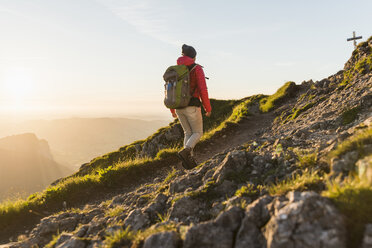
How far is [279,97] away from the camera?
22141 millimetres

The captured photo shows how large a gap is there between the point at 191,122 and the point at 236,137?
795 centimetres

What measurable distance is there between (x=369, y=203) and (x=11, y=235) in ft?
30.2

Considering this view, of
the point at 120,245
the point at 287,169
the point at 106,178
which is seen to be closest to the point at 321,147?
the point at 287,169

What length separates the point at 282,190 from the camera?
3.96 meters

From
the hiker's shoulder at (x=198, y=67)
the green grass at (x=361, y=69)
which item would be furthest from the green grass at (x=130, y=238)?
the green grass at (x=361, y=69)

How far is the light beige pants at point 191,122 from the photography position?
794 cm

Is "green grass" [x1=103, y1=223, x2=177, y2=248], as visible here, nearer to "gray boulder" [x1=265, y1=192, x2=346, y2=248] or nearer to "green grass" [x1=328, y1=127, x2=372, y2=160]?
"gray boulder" [x1=265, y1=192, x2=346, y2=248]

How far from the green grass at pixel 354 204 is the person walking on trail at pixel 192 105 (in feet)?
15.8

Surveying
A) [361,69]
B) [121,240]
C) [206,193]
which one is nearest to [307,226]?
[206,193]

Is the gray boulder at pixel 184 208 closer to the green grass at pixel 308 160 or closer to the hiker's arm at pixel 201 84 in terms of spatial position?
the green grass at pixel 308 160

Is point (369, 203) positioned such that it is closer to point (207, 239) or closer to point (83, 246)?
point (207, 239)

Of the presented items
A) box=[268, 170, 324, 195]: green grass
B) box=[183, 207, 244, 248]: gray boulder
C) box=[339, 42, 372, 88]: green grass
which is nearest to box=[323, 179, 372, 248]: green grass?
box=[268, 170, 324, 195]: green grass

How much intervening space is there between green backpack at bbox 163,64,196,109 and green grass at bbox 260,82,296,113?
15137mm

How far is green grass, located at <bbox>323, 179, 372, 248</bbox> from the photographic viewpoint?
296cm
